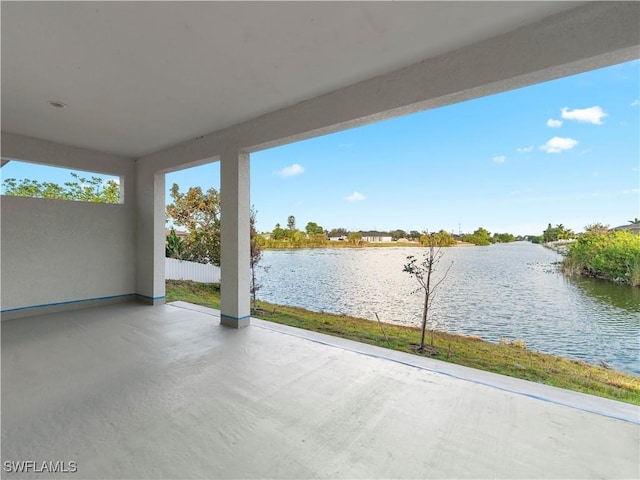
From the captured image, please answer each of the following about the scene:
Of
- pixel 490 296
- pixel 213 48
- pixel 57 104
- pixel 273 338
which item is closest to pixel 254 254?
pixel 273 338

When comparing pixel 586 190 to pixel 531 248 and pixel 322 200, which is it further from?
pixel 322 200

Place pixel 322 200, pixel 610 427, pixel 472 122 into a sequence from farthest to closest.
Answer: pixel 322 200
pixel 472 122
pixel 610 427

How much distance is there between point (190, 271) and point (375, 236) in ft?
17.7

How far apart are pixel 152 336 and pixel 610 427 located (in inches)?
167

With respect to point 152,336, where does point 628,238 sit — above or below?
above

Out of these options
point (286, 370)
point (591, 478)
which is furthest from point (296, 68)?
point (591, 478)

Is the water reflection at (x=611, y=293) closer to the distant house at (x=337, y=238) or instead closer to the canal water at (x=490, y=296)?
the canal water at (x=490, y=296)

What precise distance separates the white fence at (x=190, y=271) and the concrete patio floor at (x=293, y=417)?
4.86 meters

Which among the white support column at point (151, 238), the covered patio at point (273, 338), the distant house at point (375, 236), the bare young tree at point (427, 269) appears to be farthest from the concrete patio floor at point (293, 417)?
the distant house at point (375, 236)

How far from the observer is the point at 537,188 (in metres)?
4.30

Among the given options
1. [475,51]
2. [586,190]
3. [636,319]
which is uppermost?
[475,51]

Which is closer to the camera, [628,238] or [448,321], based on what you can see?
[628,238]

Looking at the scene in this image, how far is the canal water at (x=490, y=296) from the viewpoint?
3.21 meters

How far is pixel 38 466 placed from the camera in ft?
4.85
